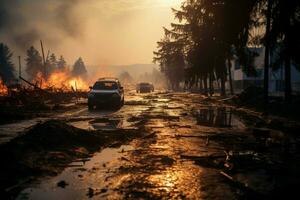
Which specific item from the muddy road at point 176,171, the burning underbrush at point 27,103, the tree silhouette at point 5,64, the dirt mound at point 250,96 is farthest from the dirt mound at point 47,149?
the tree silhouette at point 5,64

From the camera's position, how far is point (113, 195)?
6.06 metres

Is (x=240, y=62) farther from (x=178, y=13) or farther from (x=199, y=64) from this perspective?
(x=178, y=13)

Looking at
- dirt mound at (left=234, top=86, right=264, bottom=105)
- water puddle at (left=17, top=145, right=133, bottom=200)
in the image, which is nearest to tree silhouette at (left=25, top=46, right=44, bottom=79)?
dirt mound at (left=234, top=86, right=264, bottom=105)

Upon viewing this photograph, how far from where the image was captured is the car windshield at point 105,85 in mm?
27480

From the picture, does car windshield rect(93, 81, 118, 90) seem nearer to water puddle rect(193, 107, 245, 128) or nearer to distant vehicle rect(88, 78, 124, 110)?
distant vehicle rect(88, 78, 124, 110)

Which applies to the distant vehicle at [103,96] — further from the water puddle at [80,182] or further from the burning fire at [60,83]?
the burning fire at [60,83]

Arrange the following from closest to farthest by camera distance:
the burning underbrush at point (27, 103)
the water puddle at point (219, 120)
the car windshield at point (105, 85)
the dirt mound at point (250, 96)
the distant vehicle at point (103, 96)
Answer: the water puddle at point (219, 120)
the burning underbrush at point (27, 103)
the distant vehicle at point (103, 96)
the car windshield at point (105, 85)
the dirt mound at point (250, 96)

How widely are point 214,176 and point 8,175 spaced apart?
3.79m

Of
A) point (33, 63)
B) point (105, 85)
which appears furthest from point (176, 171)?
point (33, 63)

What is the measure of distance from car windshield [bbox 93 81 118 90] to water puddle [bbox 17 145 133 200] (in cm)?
1845

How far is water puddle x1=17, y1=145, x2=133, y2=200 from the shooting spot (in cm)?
614

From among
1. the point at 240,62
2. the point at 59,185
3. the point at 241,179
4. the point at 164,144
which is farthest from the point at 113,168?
the point at 240,62

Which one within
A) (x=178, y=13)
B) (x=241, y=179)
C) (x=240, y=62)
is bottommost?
(x=241, y=179)

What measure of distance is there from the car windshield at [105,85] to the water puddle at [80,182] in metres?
18.4
